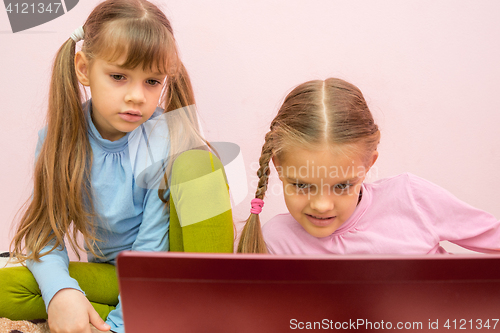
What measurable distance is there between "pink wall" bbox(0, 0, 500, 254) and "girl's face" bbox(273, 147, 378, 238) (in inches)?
15.0

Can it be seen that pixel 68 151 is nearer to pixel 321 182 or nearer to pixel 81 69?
pixel 81 69

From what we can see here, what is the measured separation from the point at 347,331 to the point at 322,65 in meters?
0.89

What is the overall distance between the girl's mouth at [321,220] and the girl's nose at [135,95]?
15.8 inches

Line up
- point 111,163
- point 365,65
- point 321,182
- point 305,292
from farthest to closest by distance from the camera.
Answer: point 365,65 < point 111,163 < point 321,182 < point 305,292

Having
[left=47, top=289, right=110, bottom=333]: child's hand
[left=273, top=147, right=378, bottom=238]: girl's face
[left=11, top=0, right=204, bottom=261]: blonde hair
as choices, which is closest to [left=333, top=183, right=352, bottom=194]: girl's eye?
[left=273, top=147, right=378, bottom=238]: girl's face

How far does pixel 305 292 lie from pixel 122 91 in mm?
623

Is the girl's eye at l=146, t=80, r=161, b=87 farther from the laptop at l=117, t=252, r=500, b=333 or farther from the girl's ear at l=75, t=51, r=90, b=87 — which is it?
the laptop at l=117, t=252, r=500, b=333

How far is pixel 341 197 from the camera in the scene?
78 cm

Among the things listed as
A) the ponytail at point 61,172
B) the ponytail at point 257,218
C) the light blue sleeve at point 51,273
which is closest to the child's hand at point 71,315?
the light blue sleeve at point 51,273

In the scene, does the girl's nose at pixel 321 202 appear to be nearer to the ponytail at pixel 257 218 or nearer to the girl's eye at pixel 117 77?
the ponytail at pixel 257 218

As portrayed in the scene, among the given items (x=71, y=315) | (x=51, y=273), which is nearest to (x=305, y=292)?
(x=71, y=315)

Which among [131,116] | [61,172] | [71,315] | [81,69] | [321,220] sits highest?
[81,69]

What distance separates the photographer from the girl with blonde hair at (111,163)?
2.77 feet

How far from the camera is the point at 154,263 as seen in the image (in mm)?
346
